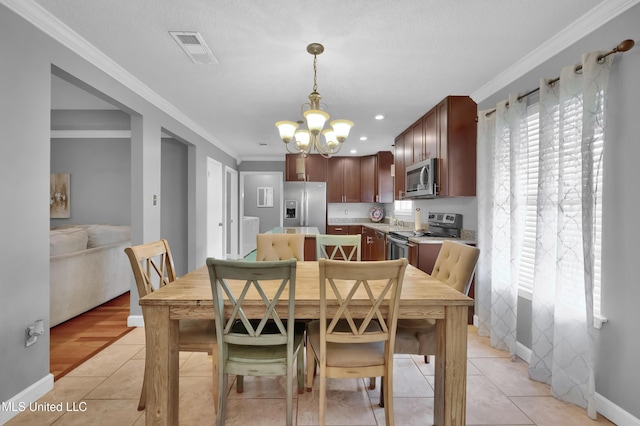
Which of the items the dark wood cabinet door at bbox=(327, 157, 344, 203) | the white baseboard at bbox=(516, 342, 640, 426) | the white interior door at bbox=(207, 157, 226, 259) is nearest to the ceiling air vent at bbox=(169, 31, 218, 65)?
the white interior door at bbox=(207, 157, 226, 259)

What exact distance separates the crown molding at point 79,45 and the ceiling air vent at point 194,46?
2.26 feet

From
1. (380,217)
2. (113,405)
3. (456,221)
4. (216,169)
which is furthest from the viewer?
(380,217)

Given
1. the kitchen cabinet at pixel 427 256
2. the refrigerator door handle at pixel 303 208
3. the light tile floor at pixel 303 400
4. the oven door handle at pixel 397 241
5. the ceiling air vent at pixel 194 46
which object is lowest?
the light tile floor at pixel 303 400

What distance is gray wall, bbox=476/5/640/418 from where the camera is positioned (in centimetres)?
164

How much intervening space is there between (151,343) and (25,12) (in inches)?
80.8

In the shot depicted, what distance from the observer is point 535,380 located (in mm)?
2164

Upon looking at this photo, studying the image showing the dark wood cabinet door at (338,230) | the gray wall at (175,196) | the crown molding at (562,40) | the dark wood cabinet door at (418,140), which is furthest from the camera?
the dark wood cabinet door at (338,230)

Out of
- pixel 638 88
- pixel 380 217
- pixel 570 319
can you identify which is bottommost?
pixel 570 319

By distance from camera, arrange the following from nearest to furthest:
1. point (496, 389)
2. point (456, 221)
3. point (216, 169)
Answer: point (496, 389) → point (456, 221) → point (216, 169)

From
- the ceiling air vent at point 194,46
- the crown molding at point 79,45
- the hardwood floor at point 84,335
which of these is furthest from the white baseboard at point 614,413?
the crown molding at point 79,45

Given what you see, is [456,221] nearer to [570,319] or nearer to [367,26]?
[570,319]

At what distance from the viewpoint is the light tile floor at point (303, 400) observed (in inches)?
69.1

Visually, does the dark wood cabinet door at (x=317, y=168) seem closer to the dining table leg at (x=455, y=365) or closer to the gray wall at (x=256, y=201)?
the gray wall at (x=256, y=201)

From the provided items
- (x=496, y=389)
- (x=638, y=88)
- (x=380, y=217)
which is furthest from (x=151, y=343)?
(x=380, y=217)
